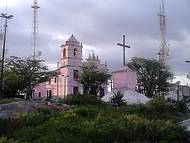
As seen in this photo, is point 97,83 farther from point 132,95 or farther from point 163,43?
point 163,43

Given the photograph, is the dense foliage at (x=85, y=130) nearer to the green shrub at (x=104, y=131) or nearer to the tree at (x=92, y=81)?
the green shrub at (x=104, y=131)

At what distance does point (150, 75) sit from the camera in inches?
2510

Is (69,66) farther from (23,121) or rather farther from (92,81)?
(23,121)

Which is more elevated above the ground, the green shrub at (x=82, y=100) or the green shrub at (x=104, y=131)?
the green shrub at (x=82, y=100)

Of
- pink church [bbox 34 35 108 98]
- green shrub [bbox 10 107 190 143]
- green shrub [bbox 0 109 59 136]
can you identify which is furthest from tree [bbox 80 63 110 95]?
pink church [bbox 34 35 108 98]

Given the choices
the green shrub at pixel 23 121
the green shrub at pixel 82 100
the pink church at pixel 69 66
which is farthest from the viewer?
the pink church at pixel 69 66

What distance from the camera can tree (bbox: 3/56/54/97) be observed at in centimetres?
4621

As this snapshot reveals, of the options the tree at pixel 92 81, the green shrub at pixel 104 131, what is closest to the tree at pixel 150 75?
the tree at pixel 92 81

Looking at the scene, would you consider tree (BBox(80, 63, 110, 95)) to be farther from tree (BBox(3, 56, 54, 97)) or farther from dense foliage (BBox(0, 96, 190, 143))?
dense foliage (BBox(0, 96, 190, 143))

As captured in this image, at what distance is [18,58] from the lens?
177ft

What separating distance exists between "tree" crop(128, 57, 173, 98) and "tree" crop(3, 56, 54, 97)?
12.3m

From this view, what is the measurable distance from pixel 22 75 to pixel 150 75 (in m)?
21.0

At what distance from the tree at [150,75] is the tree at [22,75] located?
12287 millimetres

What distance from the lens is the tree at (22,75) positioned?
152 ft
